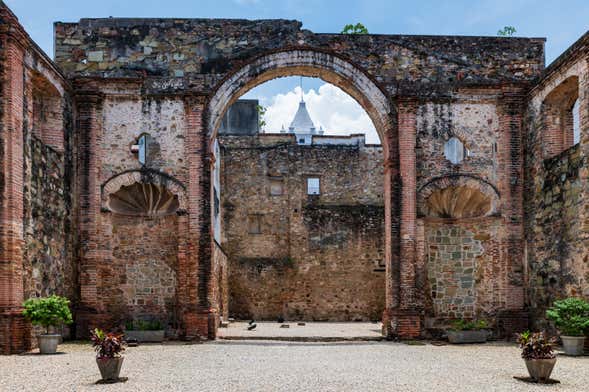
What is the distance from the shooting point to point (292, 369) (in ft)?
34.3

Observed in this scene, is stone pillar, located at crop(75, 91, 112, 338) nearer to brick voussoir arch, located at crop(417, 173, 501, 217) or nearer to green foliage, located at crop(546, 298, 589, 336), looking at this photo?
brick voussoir arch, located at crop(417, 173, 501, 217)

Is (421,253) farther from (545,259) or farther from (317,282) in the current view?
(317,282)

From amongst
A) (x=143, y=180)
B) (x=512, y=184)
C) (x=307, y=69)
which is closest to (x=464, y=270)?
(x=512, y=184)

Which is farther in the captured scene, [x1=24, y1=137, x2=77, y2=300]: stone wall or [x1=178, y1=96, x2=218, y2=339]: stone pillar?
[x1=178, y1=96, x2=218, y2=339]: stone pillar

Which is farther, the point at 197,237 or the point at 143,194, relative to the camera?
the point at 143,194

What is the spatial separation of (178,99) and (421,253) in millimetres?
6932

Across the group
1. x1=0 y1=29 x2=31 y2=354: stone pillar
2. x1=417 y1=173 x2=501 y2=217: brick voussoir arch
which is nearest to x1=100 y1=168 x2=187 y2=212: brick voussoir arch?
x1=0 y1=29 x2=31 y2=354: stone pillar

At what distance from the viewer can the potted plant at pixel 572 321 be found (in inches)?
487

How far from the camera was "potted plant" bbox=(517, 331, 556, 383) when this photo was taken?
9.04m

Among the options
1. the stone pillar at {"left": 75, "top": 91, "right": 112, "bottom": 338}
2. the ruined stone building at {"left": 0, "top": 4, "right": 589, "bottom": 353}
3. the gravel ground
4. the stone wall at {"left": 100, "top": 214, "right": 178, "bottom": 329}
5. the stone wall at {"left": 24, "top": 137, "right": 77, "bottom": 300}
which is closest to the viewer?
the gravel ground

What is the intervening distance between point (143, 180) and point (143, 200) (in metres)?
0.90

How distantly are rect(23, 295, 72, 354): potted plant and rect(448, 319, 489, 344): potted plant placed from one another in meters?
8.23

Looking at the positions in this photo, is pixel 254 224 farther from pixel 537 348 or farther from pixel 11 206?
pixel 537 348

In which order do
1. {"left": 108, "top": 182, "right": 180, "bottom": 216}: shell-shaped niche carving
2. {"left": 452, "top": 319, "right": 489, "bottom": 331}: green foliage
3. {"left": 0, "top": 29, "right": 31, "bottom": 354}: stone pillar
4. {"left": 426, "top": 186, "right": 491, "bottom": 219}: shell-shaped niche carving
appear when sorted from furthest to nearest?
{"left": 426, "top": 186, "right": 491, "bottom": 219}: shell-shaped niche carving < {"left": 108, "top": 182, "right": 180, "bottom": 216}: shell-shaped niche carving < {"left": 452, "top": 319, "right": 489, "bottom": 331}: green foliage < {"left": 0, "top": 29, "right": 31, "bottom": 354}: stone pillar
